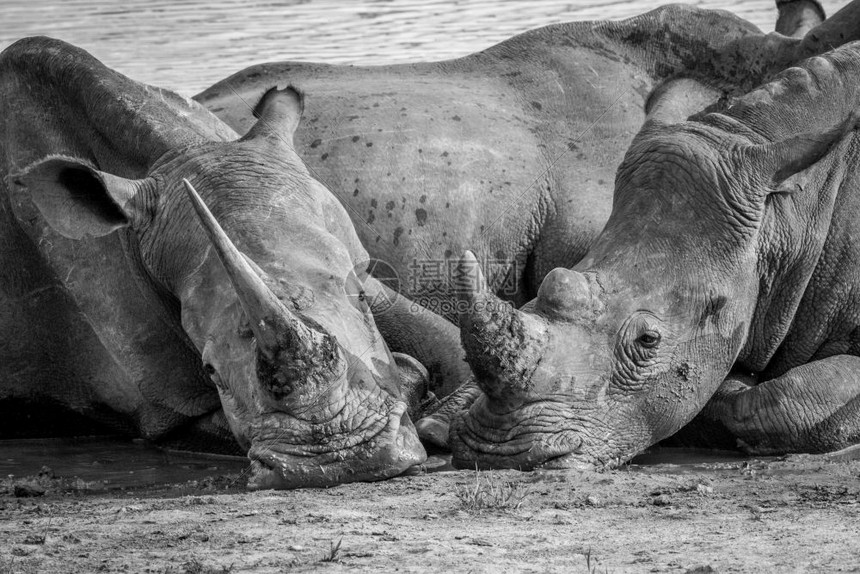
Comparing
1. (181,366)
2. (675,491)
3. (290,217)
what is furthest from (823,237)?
(181,366)

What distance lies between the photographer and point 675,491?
748 centimetres

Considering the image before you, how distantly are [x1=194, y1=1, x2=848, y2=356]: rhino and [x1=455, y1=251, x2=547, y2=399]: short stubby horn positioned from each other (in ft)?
8.58

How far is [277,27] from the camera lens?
21.6m

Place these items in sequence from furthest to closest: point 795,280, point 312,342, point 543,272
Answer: point 543,272
point 795,280
point 312,342

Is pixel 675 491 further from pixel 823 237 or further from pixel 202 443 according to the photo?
pixel 202 443

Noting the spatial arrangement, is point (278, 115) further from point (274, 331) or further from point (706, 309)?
point (706, 309)

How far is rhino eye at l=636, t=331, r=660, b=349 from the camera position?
832cm

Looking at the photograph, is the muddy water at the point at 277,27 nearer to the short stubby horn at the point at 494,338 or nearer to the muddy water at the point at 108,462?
the muddy water at the point at 108,462

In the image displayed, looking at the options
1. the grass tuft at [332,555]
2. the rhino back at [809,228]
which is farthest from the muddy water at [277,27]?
the grass tuft at [332,555]

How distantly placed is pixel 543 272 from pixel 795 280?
214 centimetres

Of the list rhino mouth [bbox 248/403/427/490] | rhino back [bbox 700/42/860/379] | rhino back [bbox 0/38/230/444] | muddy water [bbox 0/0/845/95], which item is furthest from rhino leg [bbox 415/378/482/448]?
muddy water [bbox 0/0/845/95]

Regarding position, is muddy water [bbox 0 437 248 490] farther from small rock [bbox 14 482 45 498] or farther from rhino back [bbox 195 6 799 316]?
rhino back [bbox 195 6 799 316]

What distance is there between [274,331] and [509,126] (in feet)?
13.9

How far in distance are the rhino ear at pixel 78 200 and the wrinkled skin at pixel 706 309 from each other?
6.45 feet
